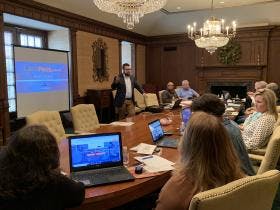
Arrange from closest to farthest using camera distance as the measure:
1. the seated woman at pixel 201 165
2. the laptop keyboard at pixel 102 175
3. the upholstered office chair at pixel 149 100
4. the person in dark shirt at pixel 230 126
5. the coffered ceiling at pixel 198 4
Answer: the seated woman at pixel 201 165, the laptop keyboard at pixel 102 175, the person in dark shirt at pixel 230 126, the upholstered office chair at pixel 149 100, the coffered ceiling at pixel 198 4

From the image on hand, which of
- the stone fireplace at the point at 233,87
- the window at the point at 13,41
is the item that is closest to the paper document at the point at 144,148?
the window at the point at 13,41

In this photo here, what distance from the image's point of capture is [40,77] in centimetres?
562

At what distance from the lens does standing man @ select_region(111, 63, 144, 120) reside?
5734 mm

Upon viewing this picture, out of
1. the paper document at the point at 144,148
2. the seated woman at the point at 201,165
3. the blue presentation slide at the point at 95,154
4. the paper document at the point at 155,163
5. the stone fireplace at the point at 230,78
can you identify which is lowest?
the paper document at the point at 155,163

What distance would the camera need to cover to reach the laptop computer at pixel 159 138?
250cm

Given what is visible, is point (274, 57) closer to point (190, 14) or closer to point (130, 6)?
point (190, 14)

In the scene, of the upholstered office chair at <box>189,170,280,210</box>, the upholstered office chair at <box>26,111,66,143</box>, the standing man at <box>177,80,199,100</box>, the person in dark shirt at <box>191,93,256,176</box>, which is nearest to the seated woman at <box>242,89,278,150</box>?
the person in dark shirt at <box>191,93,256,176</box>

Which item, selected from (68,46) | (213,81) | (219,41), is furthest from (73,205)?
(213,81)

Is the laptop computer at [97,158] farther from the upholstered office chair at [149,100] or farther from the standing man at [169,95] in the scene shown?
the upholstered office chair at [149,100]

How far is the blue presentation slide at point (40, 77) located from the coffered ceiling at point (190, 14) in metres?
1.30

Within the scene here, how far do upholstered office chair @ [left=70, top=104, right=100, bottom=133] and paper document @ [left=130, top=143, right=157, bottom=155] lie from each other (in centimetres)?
128

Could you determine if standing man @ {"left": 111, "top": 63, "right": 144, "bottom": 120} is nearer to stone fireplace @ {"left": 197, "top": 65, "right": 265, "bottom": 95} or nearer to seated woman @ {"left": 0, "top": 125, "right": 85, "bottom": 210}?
stone fireplace @ {"left": 197, "top": 65, "right": 265, "bottom": 95}

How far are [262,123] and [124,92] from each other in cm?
343

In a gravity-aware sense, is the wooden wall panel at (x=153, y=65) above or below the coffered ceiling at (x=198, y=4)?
below
